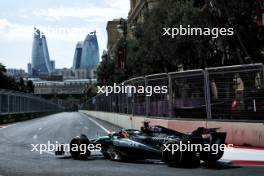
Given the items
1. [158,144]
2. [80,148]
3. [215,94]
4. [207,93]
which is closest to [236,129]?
[215,94]

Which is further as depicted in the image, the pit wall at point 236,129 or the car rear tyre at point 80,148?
the pit wall at point 236,129

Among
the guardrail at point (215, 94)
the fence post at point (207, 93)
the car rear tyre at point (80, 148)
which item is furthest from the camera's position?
the fence post at point (207, 93)

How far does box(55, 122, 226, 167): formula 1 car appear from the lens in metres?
11.6

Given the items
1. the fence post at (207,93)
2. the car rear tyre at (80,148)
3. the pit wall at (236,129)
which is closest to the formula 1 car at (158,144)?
the car rear tyre at (80,148)

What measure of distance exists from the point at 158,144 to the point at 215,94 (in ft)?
15.9

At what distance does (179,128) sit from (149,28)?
807 inches

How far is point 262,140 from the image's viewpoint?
15.3 meters

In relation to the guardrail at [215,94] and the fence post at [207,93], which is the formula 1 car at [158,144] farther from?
the fence post at [207,93]

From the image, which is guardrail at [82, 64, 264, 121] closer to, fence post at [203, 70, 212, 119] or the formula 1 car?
fence post at [203, 70, 212, 119]

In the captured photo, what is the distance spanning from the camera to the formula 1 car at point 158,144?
1158cm

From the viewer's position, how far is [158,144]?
12.5 m

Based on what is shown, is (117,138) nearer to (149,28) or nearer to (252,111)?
(252,111)

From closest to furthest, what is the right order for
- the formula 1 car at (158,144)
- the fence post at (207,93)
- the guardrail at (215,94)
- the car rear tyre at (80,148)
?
the formula 1 car at (158,144) < the car rear tyre at (80,148) < the guardrail at (215,94) < the fence post at (207,93)

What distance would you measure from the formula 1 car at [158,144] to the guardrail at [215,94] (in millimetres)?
3725
